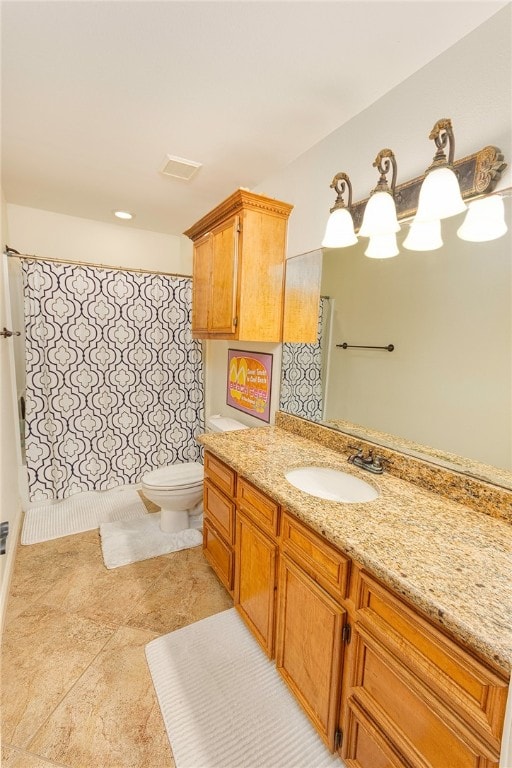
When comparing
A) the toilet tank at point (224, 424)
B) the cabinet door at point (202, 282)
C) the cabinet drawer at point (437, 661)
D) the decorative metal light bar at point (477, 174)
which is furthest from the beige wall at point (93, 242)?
the cabinet drawer at point (437, 661)

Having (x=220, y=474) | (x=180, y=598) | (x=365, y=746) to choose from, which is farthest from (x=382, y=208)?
(x=180, y=598)

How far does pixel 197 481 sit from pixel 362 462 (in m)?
1.25

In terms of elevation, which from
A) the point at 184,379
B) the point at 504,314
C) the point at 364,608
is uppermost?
the point at 504,314

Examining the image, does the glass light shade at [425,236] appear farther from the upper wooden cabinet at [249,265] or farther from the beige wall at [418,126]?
the upper wooden cabinet at [249,265]

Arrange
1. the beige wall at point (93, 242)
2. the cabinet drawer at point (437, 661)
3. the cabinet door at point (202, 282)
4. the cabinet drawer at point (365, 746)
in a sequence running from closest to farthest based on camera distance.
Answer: the cabinet drawer at point (437, 661) → the cabinet drawer at point (365, 746) → the cabinet door at point (202, 282) → the beige wall at point (93, 242)

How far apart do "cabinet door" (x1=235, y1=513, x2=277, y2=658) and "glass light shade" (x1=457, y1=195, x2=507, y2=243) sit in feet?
4.33

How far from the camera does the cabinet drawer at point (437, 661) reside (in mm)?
638

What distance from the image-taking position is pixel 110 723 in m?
1.21

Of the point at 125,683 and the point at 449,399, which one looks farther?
the point at 125,683

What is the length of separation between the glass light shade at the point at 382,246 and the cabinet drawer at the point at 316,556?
114 cm

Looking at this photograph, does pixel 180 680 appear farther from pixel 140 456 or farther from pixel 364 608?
pixel 140 456

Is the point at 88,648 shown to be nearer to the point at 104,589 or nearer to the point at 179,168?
the point at 104,589

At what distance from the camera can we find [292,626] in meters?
1.21

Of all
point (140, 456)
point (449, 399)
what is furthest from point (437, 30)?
point (140, 456)
